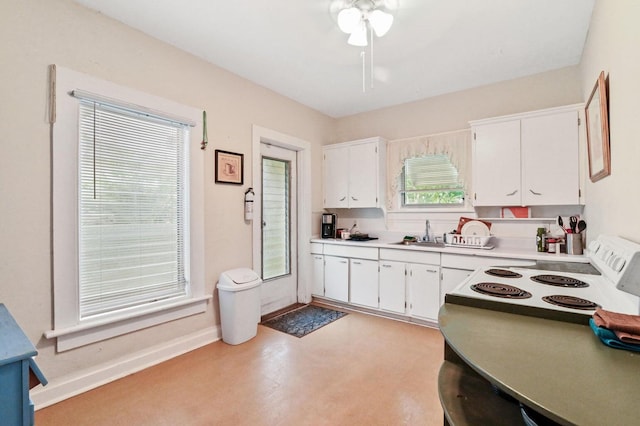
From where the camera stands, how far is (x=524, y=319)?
3.55ft

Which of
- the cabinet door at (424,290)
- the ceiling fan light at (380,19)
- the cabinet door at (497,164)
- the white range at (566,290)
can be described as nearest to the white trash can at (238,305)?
the cabinet door at (424,290)

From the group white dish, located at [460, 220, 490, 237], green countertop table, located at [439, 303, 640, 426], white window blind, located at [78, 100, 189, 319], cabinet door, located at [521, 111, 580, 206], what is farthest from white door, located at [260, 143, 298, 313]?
green countertop table, located at [439, 303, 640, 426]

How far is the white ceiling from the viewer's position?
2170 millimetres

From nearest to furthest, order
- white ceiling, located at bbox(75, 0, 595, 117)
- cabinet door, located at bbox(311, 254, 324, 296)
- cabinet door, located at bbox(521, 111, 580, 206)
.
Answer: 1. white ceiling, located at bbox(75, 0, 595, 117)
2. cabinet door, located at bbox(521, 111, 580, 206)
3. cabinet door, located at bbox(311, 254, 324, 296)

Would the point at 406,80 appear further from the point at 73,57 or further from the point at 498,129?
the point at 73,57

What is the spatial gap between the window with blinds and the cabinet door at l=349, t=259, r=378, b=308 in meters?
1.01

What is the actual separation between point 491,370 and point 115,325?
252cm

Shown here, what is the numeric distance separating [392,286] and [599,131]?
226cm

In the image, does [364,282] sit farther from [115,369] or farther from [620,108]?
[620,108]

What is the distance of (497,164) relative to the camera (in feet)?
10.3

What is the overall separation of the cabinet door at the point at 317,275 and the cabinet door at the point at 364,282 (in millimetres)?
448

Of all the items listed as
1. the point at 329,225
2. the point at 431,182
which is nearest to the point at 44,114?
the point at 329,225

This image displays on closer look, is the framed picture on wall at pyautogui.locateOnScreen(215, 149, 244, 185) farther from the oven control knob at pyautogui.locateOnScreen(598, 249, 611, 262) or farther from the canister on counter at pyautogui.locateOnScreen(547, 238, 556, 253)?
the canister on counter at pyautogui.locateOnScreen(547, 238, 556, 253)

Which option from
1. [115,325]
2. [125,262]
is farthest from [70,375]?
[125,262]
